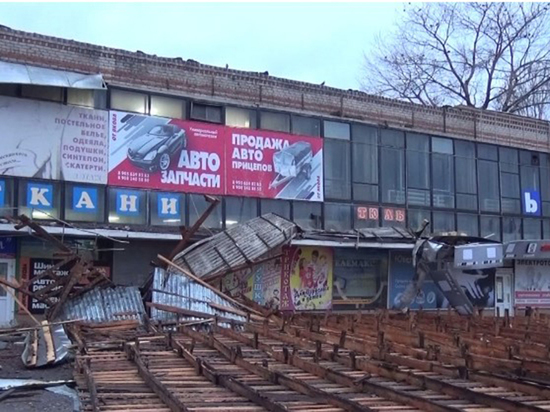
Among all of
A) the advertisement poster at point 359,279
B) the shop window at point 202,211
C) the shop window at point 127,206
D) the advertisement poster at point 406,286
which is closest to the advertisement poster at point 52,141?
the shop window at point 127,206

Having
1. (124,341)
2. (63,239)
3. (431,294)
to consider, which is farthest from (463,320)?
(63,239)

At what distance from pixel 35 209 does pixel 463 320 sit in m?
11.3

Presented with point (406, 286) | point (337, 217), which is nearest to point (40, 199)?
point (337, 217)

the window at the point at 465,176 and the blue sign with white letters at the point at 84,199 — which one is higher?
the window at the point at 465,176

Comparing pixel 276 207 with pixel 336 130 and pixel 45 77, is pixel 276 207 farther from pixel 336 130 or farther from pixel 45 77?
pixel 45 77

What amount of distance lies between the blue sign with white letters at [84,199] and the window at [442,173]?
40.1ft

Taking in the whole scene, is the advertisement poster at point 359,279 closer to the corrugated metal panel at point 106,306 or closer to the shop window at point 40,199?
the corrugated metal panel at point 106,306

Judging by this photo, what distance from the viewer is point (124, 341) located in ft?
44.8

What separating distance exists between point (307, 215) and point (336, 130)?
3.18 m

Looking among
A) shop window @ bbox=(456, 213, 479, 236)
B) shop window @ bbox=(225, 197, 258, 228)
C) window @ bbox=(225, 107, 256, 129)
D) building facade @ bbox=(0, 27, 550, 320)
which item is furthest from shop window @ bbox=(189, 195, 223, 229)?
shop window @ bbox=(456, 213, 479, 236)

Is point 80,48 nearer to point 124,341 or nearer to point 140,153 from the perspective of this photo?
point 140,153

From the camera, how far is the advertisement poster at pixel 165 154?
2009cm

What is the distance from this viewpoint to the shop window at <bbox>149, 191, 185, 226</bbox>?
67.2 ft

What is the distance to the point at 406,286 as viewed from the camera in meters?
25.6
